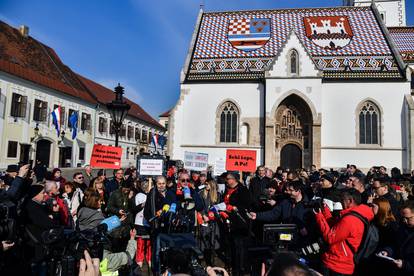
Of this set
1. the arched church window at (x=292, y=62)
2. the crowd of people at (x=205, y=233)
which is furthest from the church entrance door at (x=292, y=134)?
the crowd of people at (x=205, y=233)

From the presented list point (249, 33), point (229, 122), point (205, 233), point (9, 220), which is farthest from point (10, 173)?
point (249, 33)

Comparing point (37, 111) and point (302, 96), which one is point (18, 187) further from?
point (37, 111)

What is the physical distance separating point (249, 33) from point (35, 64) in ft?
61.0

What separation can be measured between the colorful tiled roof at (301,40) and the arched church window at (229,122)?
224 cm

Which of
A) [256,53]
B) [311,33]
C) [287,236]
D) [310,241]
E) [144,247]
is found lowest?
[144,247]

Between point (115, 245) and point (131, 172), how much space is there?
508 centimetres

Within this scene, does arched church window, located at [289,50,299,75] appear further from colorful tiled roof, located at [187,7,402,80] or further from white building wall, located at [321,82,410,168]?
white building wall, located at [321,82,410,168]

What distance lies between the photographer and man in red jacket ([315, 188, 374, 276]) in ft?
11.7

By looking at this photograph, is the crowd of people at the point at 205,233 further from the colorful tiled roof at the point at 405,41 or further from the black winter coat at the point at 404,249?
the colorful tiled roof at the point at 405,41

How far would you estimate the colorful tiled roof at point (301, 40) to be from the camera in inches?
843

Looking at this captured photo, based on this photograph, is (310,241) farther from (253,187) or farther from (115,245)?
(253,187)

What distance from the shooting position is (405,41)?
29281 millimetres

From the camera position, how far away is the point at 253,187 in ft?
28.8

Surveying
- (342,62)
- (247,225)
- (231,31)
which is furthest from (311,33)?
(247,225)
